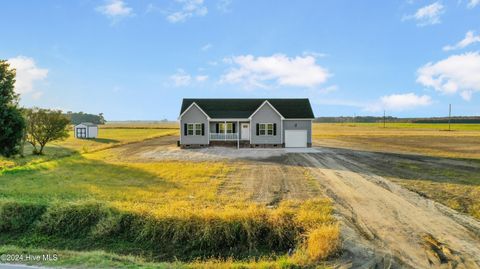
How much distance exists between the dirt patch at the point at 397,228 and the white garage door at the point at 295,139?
700 inches

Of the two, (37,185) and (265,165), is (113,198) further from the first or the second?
(265,165)

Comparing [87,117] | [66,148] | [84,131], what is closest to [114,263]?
[66,148]

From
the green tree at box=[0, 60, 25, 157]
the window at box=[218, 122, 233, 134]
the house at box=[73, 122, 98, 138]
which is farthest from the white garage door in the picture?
the house at box=[73, 122, 98, 138]

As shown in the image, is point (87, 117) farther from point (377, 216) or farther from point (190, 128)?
point (377, 216)

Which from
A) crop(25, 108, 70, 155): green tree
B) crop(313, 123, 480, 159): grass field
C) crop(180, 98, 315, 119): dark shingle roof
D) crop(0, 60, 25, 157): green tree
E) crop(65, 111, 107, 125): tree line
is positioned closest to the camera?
crop(0, 60, 25, 157): green tree

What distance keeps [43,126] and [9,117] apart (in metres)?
9.65

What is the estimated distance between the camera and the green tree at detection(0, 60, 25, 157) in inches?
844

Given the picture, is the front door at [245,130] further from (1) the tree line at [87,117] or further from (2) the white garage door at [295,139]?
(1) the tree line at [87,117]

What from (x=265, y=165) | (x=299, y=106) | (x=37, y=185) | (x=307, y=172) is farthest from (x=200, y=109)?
(x=37, y=185)

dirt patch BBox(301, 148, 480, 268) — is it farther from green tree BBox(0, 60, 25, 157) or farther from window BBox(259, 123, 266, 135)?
green tree BBox(0, 60, 25, 157)

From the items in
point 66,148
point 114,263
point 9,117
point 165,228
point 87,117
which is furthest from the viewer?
point 87,117

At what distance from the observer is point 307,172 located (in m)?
17.8

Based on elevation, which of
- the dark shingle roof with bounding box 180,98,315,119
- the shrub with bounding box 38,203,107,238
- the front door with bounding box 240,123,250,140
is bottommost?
the shrub with bounding box 38,203,107,238

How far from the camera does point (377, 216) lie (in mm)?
9773
